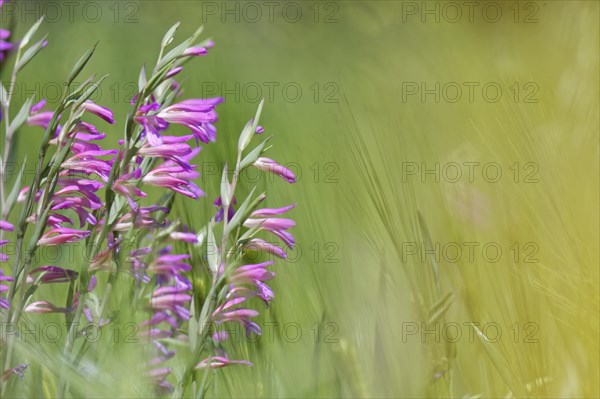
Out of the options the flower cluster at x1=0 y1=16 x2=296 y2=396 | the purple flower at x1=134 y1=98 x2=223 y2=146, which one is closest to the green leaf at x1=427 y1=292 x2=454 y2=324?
the flower cluster at x1=0 y1=16 x2=296 y2=396

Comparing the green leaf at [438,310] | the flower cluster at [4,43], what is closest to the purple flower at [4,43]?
the flower cluster at [4,43]

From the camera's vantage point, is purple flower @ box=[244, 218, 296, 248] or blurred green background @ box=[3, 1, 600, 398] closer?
blurred green background @ box=[3, 1, 600, 398]

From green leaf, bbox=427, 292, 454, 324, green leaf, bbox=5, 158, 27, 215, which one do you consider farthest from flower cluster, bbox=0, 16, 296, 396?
green leaf, bbox=427, 292, 454, 324

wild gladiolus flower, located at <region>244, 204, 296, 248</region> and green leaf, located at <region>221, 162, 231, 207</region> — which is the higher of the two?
green leaf, located at <region>221, 162, 231, 207</region>

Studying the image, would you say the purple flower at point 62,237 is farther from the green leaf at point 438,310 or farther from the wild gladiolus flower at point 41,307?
the green leaf at point 438,310

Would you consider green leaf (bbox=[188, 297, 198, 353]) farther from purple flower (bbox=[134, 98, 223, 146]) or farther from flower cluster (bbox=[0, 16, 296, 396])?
purple flower (bbox=[134, 98, 223, 146])

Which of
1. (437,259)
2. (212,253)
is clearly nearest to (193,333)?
(212,253)

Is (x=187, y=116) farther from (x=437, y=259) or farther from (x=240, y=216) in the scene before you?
(x=437, y=259)

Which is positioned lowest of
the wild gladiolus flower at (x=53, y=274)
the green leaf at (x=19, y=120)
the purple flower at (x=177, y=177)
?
the wild gladiolus flower at (x=53, y=274)

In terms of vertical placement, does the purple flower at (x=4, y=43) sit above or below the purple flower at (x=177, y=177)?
above

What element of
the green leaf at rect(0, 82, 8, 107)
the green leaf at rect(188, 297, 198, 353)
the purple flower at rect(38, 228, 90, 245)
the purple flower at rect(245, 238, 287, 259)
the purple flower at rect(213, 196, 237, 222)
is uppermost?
the green leaf at rect(0, 82, 8, 107)

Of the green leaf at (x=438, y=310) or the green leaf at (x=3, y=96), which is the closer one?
the green leaf at (x=438, y=310)

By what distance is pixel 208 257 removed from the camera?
1.79 feet

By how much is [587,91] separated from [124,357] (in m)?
0.35
